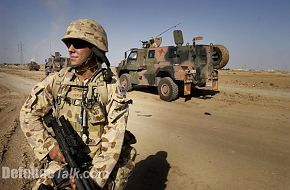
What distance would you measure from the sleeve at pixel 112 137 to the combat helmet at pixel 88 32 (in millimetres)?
363

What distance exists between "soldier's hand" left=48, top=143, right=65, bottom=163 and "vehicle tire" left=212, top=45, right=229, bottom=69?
10.2 meters

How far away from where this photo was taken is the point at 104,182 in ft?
6.35

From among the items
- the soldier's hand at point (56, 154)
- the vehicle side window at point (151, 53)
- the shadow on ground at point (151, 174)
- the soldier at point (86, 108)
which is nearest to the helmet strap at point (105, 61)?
the soldier at point (86, 108)

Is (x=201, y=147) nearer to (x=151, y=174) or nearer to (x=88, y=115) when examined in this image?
(x=151, y=174)

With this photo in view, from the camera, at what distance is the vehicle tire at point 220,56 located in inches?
454

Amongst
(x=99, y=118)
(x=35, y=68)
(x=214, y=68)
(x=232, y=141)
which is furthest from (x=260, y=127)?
(x=35, y=68)

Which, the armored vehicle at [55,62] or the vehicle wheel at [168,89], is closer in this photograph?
the vehicle wheel at [168,89]

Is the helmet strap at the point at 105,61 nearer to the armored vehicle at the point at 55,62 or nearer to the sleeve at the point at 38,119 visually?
the sleeve at the point at 38,119

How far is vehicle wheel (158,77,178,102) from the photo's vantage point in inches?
417

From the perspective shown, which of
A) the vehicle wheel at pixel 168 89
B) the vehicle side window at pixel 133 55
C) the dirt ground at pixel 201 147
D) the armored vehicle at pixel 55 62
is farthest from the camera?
the armored vehicle at pixel 55 62

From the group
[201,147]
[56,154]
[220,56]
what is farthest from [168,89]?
[56,154]

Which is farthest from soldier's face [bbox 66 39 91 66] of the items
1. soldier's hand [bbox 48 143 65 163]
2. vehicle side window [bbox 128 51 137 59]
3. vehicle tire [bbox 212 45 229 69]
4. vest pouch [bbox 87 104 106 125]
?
vehicle side window [bbox 128 51 137 59]

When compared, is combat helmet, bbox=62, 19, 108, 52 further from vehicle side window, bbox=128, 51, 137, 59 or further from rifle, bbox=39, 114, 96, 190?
vehicle side window, bbox=128, 51, 137, 59

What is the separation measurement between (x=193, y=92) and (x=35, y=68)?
29.0m
